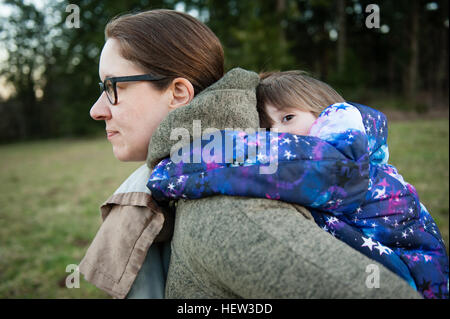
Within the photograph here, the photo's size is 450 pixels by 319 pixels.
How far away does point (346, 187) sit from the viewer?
111 cm

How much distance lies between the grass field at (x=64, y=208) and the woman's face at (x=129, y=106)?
2139 mm

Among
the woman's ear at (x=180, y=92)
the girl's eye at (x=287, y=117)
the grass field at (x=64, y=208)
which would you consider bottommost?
the grass field at (x=64, y=208)

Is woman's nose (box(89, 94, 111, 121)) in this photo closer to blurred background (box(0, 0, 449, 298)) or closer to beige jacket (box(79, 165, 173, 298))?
beige jacket (box(79, 165, 173, 298))

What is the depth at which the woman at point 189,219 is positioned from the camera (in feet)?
2.97

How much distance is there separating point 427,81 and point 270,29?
16.6 meters

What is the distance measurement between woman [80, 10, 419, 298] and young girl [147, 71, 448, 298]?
7cm

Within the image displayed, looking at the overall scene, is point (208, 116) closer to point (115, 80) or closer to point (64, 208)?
point (115, 80)

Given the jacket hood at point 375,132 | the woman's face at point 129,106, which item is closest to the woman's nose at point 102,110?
the woman's face at point 129,106

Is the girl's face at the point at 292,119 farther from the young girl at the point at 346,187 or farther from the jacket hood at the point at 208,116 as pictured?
the jacket hood at the point at 208,116

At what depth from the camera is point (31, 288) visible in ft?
10.8

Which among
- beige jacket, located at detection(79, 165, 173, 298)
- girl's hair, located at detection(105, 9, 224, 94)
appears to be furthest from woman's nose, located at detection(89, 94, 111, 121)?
beige jacket, located at detection(79, 165, 173, 298)

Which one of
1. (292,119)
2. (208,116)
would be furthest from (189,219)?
(292,119)

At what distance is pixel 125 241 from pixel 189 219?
39 centimetres

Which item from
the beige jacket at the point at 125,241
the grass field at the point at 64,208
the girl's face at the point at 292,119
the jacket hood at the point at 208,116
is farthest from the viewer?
the grass field at the point at 64,208
